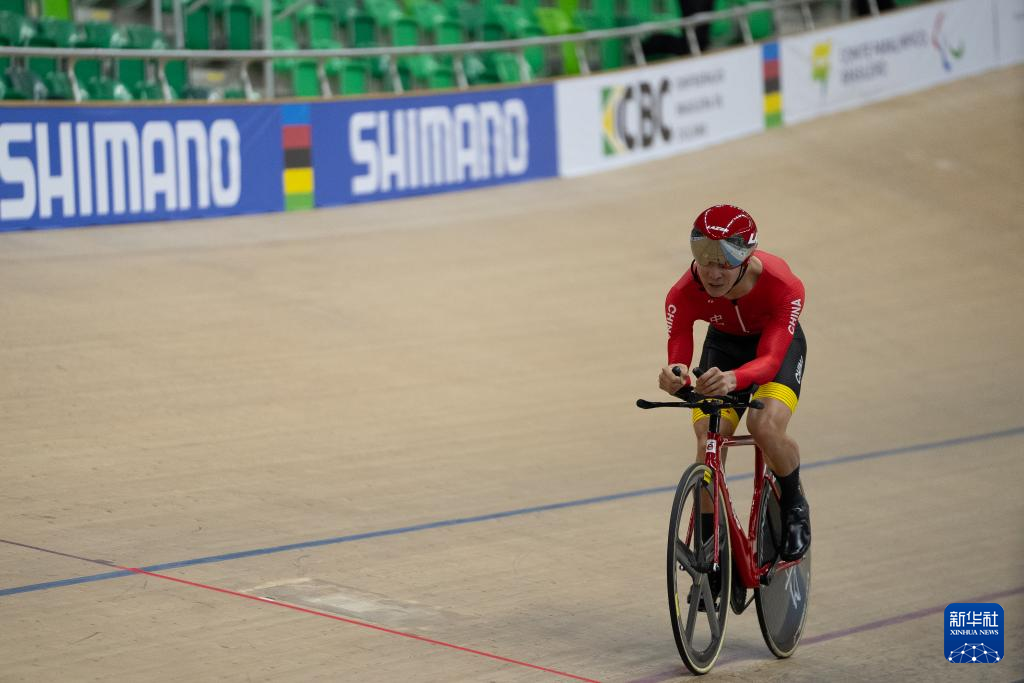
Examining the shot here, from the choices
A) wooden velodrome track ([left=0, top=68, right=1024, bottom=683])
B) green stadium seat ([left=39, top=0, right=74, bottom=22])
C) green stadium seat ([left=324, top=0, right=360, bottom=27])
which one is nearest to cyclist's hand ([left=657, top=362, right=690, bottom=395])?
wooden velodrome track ([left=0, top=68, right=1024, bottom=683])

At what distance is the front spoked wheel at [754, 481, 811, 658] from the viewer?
13.7 feet

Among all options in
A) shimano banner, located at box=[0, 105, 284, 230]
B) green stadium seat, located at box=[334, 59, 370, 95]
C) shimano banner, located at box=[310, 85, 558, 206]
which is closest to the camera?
shimano banner, located at box=[0, 105, 284, 230]

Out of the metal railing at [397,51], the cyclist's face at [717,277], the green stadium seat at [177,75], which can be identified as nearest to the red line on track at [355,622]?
the cyclist's face at [717,277]

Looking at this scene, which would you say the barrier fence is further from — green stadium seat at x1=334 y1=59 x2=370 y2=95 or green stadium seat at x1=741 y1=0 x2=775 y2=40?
green stadium seat at x1=334 y1=59 x2=370 y2=95

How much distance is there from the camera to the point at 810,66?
15852 millimetres

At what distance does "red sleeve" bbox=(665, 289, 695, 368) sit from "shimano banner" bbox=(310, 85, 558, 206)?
704 cm

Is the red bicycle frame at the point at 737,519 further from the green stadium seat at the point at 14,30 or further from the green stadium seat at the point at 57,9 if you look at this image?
the green stadium seat at the point at 57,9

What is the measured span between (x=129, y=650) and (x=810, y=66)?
13478 millimetres

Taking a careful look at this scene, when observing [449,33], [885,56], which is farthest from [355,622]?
[885,56]

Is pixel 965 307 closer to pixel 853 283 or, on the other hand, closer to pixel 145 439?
pixel 853 283

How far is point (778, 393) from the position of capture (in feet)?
13.3

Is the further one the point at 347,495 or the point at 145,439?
the point at 145,439

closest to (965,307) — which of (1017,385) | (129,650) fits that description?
(1017,385)

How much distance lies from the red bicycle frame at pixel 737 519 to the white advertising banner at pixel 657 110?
29.0 ft
